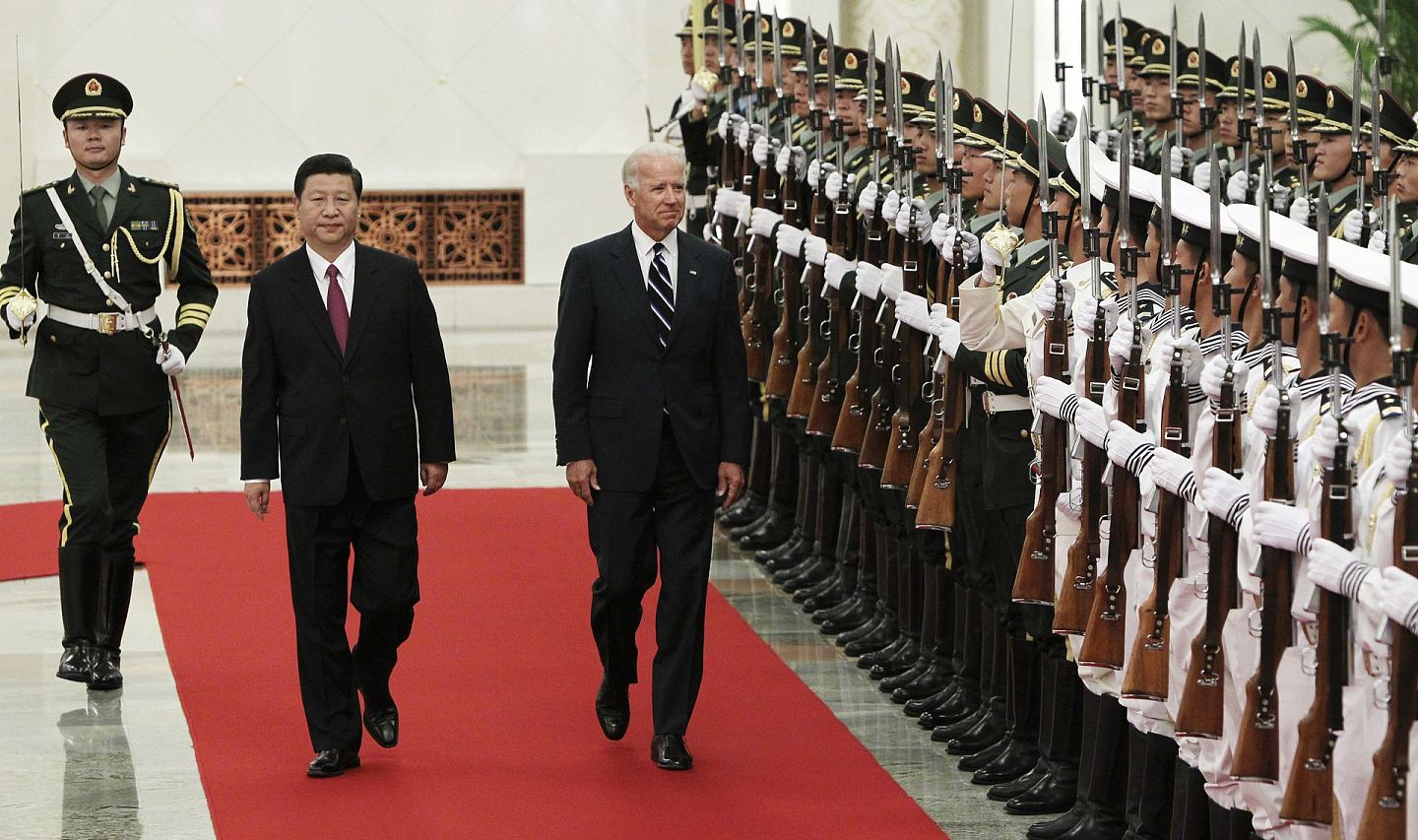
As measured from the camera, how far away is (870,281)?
20.3 ft

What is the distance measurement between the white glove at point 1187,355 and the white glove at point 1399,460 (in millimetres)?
882

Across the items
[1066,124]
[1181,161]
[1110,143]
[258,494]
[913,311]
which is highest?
[1066,124]

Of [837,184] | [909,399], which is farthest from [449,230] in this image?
[909,399]

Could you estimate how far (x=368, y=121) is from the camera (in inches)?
624

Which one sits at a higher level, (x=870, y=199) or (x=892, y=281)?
(x=870, y=199)

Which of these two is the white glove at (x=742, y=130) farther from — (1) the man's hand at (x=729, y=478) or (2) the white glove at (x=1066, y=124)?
(1) the man's hand at (x=729, y=478)

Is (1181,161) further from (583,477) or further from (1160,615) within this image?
(1160,615)

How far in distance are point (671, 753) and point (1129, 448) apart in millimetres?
1473

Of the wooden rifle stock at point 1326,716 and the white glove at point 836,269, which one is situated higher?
the white glove at point 836,269

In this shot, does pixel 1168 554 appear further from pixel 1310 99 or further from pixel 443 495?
pixel 443 495

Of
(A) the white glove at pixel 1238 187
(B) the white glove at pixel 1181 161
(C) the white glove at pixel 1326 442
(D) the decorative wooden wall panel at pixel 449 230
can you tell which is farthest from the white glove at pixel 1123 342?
(D) the decorative wooden wall panel at pixel 449 230

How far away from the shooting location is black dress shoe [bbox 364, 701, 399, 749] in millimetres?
5184

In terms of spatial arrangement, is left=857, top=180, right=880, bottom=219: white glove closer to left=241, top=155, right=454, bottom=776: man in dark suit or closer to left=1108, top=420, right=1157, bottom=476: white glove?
left=241, top=155, right=454, bottom=776: man in dark suit

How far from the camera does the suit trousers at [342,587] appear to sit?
4.98 m
